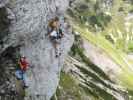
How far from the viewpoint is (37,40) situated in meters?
58.0

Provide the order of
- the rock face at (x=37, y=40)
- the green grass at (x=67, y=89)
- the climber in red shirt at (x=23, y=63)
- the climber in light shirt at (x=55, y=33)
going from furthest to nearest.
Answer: the green grass at (x=67, y=89) → the climber in light shirt at (x=55, y=33) → the climber in red shirt at (x=23, y=63) → the rock face at (x=37, y=40)

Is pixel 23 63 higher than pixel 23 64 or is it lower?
higher

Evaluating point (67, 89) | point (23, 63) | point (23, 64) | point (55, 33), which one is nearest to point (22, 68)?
point (23, 64)

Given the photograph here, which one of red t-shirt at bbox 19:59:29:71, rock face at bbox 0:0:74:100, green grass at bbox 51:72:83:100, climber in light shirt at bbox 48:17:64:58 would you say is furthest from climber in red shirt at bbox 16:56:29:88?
green grass at bbox 51:72:83:100

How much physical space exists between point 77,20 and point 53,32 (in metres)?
97.7

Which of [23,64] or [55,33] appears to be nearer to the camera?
[23,64]

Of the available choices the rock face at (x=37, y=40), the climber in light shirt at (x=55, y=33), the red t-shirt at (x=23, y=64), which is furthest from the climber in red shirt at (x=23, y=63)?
the climber in light shirt at (x=55, y=33)

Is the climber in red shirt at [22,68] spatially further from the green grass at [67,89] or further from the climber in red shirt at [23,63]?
the green grass at [67,89]

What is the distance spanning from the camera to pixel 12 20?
5153 centimetres

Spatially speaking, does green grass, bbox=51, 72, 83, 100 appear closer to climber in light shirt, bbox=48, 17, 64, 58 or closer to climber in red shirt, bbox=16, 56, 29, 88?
climber in light shirt, bbox=48, 17, 64, 58

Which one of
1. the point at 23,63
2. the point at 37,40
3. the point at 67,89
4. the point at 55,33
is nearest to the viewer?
the point at 23,63

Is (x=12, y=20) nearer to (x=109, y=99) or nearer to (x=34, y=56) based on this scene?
(x=34, y=56)

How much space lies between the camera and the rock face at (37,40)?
52.3 meters

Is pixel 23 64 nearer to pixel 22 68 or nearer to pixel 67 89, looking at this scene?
pixel 22 68
